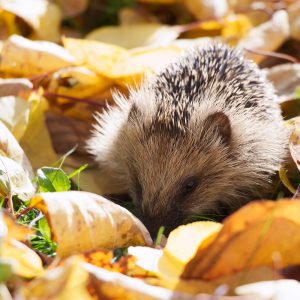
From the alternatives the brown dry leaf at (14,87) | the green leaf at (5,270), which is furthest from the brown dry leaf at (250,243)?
the brown dry leaf at (14,87)

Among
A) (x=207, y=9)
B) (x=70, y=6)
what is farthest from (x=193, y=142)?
(x=70, y=6)

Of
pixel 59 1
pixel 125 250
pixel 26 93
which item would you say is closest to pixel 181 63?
pixel 26 93

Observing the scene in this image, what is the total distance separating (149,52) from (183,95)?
655mm

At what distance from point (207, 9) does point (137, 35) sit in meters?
0.48

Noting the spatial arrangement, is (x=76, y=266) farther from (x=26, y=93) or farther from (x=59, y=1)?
(x=59, y=1)

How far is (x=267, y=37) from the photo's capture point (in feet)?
10.4

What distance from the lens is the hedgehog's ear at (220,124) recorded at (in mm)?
2229

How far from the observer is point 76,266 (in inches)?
50.2

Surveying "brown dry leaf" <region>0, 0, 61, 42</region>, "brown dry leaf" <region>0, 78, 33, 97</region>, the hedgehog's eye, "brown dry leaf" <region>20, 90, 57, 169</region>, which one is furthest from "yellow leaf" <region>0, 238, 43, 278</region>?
"brown dry leaf" <region>0, 0, 61, 42</region>

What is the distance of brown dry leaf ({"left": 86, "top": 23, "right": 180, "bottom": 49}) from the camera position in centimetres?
329

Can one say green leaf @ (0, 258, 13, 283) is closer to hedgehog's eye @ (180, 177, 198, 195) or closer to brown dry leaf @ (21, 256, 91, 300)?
brown dry leaf @ (21, 256, 91, 300)

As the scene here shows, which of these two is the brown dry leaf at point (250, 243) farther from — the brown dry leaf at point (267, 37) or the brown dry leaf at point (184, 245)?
the brown dry leaf at point (267, 37)

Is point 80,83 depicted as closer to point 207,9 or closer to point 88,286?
point 207,9

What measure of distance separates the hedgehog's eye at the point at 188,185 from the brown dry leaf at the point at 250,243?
72 centimetres
